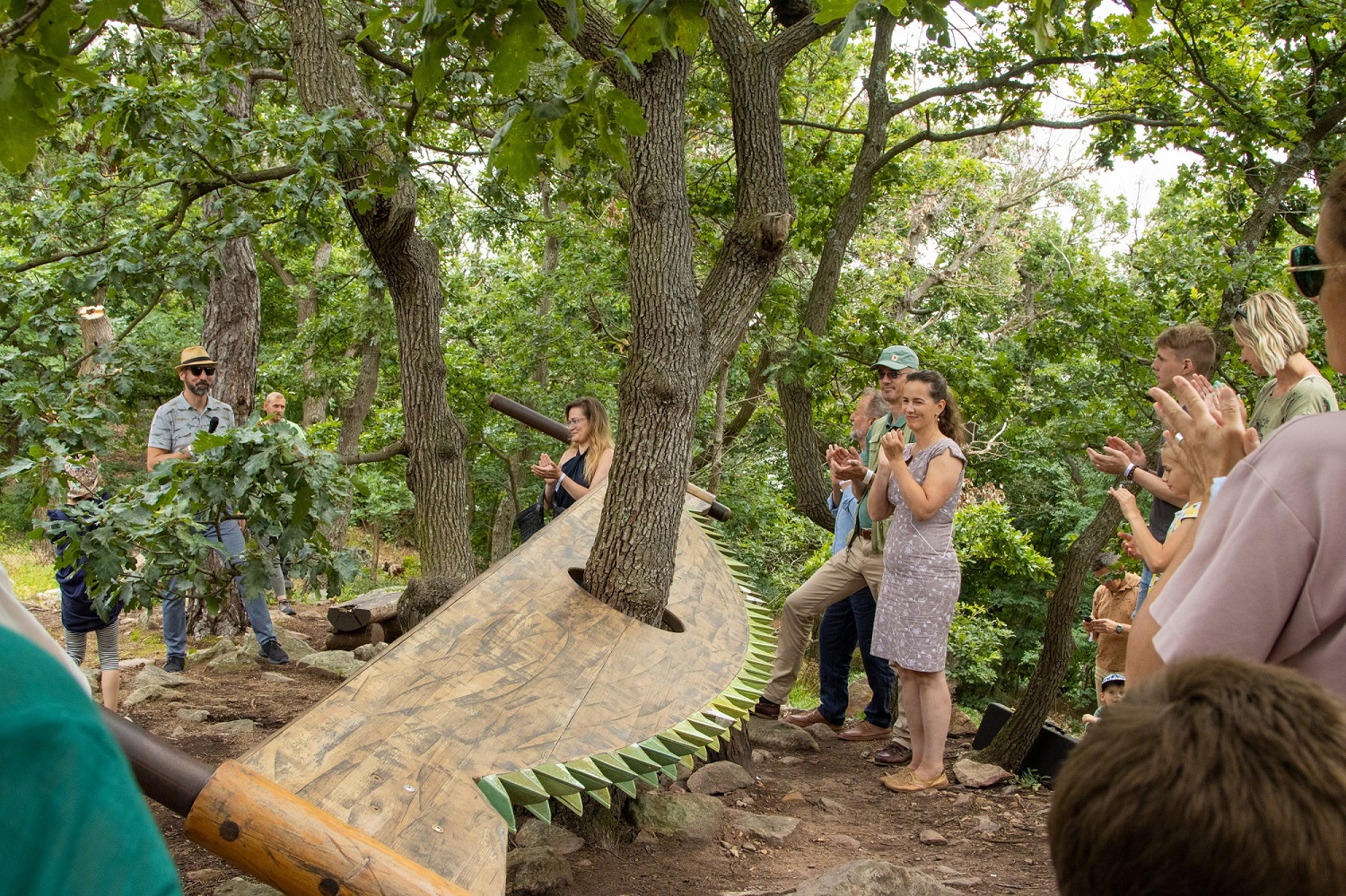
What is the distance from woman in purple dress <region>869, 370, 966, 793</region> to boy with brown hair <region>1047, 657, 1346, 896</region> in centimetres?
393

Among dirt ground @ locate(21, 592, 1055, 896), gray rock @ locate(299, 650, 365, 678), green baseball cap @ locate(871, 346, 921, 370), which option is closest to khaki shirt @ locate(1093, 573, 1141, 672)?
dirt ground @ locate(21, 592, 1055, 896)

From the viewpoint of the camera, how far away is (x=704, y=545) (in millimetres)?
5895

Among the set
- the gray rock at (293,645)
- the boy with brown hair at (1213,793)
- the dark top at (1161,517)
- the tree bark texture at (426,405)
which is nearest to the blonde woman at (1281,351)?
the dark top at (1161,517)

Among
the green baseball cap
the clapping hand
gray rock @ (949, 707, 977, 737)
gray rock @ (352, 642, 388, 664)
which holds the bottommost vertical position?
gray rock @ (949, 707, 977, 737)

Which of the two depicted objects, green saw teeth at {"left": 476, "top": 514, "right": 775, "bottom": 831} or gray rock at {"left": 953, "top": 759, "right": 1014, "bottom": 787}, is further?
gray rock at {"left": 953, "top": 759, "right": 1014, "bottom": 787}

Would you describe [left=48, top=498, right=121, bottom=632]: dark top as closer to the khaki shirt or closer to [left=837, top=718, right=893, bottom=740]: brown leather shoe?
[left=837, top=718, right=893, bottom=740]: brown leather shoe

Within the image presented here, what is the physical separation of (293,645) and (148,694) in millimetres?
1841

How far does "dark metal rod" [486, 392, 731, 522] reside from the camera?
17.2 ft

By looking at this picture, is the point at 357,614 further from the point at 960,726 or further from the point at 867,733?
the point at 960,726

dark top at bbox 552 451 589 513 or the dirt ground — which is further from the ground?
dark top at bbox 552 451 589 513

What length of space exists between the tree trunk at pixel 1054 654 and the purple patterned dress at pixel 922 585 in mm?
1116

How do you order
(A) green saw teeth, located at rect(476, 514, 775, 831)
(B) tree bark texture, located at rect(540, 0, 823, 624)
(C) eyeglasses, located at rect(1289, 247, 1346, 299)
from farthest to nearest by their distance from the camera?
(B) tree bark texture, located at rect(540, 0, 823, 624)
(A) green saw teeth, located at rect(476, 514, 775, 831)
(C) eyeglasses, located at rect(1289, 247, 1346, 299)

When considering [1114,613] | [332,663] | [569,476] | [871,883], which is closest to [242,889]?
[871,883]

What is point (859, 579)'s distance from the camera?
6.03 m
